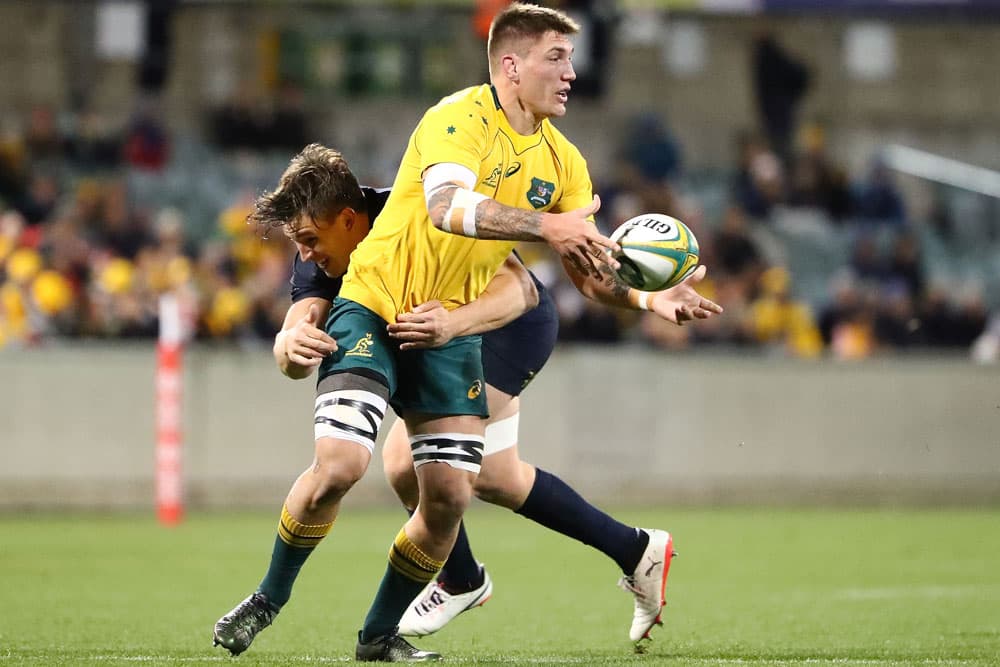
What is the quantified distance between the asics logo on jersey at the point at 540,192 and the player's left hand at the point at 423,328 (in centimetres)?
59

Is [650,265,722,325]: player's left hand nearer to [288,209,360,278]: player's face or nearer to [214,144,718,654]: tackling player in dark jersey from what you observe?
[214,144,718,654]: tackling player in dark jersey

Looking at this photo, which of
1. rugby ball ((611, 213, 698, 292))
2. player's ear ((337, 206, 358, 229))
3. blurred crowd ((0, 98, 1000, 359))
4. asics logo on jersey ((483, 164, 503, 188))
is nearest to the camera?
rugby ball ((611, 213, 698, 292))

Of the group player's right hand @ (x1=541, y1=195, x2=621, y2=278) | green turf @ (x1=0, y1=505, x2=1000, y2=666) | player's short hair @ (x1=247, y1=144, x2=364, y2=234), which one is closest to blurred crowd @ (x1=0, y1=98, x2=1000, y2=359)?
green turf @ (x1=0, y1=505, x2=1000, y2=666)

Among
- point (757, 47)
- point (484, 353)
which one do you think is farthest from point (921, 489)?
point (484, 353)

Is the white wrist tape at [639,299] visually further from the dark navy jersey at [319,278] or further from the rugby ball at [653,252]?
the dark navy jersey at [319,278]

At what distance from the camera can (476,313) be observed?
20.9 feet

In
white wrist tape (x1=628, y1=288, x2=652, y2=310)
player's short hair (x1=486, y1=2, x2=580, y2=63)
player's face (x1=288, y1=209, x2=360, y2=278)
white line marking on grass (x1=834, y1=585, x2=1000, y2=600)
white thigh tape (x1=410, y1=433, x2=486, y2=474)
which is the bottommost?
white line marking on grass (x1=834, y1=585, x2=1000, y2=600)

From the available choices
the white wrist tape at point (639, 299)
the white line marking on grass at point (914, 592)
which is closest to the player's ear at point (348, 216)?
the white wrist tape at point (639, 299)

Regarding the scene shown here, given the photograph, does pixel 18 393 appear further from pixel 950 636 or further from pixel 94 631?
pixel 950 636

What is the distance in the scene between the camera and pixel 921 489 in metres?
16.8

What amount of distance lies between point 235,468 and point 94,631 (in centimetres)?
846

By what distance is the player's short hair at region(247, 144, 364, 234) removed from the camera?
641 centimetres

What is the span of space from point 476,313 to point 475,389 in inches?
11.2

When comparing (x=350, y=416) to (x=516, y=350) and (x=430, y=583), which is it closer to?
(x=516, y=350)
